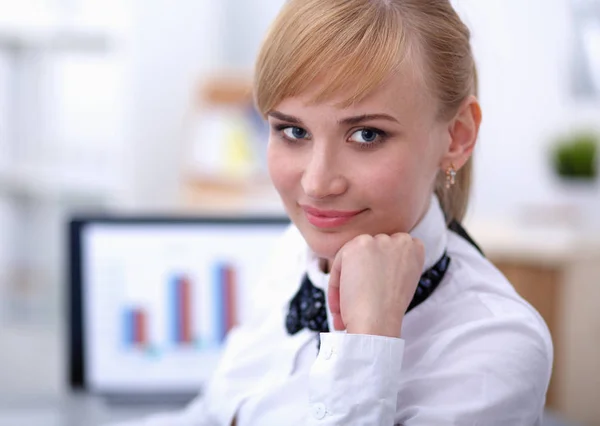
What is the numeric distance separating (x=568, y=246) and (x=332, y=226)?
5.98 feet

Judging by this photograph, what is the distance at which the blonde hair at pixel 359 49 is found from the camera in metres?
0.91

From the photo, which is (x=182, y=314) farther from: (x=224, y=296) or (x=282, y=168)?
(x=282, y=168)

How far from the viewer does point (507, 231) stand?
281 cm

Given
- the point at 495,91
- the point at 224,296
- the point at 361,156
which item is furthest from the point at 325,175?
the point at 495,91

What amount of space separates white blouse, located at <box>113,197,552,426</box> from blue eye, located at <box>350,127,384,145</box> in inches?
5.9

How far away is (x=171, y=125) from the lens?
3.80m

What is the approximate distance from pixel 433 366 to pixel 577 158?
7.09 ft

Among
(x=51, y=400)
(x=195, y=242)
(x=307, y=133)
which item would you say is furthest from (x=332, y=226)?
(x=51, y=400)

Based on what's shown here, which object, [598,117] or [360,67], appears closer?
[360,67]

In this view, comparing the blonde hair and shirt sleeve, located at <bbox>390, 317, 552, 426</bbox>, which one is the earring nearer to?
the blonde hair

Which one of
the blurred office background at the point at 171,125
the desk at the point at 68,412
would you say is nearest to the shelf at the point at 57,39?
the blurred office background at the point at 171,125

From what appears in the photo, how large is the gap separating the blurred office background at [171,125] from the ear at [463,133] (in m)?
1.76

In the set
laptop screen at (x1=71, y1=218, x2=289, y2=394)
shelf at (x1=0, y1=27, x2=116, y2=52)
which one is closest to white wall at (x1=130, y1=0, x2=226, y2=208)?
shelf at (x1=0, y1=27, x2=116, y2=52)

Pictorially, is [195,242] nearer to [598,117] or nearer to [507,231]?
[507,231]
